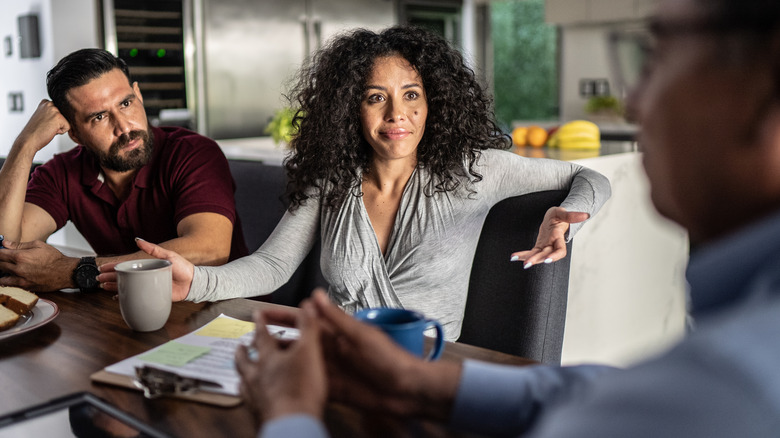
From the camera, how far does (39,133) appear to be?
1919mm

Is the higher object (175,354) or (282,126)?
(282,126)

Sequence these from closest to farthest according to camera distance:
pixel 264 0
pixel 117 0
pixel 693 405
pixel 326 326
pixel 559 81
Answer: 1. pixel 693 405
2. pixel 326 326
3. pixel 117 0
4. pixel 264 0
5. pixel 559 81

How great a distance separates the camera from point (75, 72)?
72.6 inches

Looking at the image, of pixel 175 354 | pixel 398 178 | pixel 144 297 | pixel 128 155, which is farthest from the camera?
pixel 128 155

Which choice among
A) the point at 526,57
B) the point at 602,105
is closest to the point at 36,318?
the point at 602,105

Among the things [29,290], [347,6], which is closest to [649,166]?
[29,290]

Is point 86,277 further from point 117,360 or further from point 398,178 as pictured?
point 398,178

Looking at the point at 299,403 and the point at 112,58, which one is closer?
the point at 299,403

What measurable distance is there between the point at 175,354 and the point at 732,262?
0.79m

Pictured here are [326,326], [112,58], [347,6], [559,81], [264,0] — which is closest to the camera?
[326,326]

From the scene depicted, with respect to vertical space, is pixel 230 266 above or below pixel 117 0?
below

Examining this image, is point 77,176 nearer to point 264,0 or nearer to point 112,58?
point 112,58

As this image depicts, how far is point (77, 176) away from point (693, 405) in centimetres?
193

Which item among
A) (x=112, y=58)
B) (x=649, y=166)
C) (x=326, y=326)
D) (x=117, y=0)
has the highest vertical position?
(x=117, y=0)
